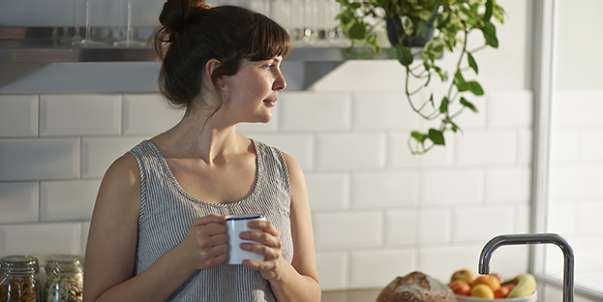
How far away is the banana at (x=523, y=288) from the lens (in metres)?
2.69

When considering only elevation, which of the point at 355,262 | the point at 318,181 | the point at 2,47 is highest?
the point at 2,47

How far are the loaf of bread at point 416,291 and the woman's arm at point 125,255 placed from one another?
618 mm

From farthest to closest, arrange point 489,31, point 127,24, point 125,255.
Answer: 1. point 489,31
2. point 127,24
3. point 125,255

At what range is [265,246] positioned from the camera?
203 centimetres

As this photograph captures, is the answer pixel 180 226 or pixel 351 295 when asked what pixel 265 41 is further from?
pixel 351 295

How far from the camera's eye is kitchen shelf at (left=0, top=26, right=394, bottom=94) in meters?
2.40

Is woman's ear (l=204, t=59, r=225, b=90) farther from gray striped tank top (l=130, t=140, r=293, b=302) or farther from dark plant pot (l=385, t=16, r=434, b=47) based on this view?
Result: dark plant pot (l=385, t=16, r=434, b=47)

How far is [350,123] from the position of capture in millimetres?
2953

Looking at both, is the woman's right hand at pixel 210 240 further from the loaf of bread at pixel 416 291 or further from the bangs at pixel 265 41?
the loaf of bread at pixel 416 291

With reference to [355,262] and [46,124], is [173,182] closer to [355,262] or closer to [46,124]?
[46,124]

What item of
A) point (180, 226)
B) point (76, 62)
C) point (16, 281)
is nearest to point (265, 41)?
point (180, 226)

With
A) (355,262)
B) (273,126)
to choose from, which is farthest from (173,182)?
(355,262)

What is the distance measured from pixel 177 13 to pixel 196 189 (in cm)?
33

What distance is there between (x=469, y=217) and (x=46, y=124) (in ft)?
3.74
